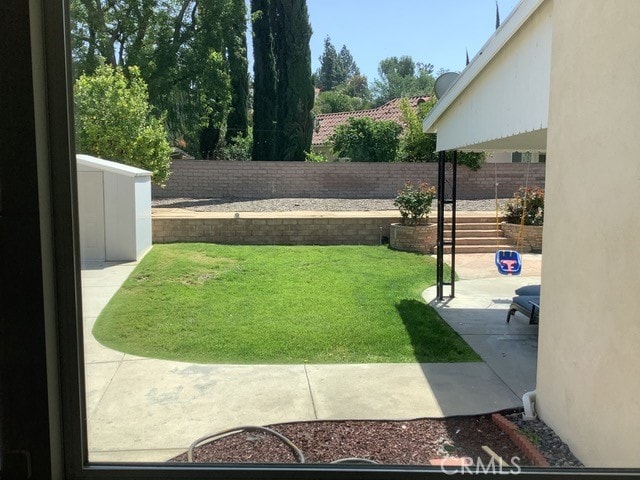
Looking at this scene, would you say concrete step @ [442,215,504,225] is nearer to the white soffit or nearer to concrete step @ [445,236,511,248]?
concrete step @ [445,236,511,248]

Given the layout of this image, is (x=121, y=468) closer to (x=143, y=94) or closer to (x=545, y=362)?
(x=545, y=362)

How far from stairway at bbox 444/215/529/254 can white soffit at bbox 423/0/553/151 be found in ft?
17.5

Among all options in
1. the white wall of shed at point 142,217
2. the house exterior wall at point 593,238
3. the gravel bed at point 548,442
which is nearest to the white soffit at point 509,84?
the house exterior wall at point 593,238

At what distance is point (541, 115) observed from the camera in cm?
375

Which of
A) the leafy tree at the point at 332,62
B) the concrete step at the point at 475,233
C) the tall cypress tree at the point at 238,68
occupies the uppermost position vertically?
the tall cypress tree at the point at 238,68

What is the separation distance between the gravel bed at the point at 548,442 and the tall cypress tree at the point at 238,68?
39.7ft

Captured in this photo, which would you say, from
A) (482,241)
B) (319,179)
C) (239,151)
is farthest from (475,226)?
(239,151)

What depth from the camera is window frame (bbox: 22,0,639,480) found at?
107cm

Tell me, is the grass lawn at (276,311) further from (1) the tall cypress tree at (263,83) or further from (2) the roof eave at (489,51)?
(1) the tall cypress tree at (263,83)

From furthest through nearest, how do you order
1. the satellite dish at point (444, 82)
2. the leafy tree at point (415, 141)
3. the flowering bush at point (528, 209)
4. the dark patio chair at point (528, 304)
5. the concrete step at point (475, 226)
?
the leafy tree at point (415, 141) → the flowering bush at point (528, 209) → the concrete step at point (475, 226) → the satellite dish at point (444, 82) → the dark patio chair at point (528, 304)

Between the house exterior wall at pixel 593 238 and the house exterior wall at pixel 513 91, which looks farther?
the house exterior wall at pixel 513 91

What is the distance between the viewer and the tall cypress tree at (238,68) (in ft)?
45.2

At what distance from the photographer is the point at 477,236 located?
12.1 metres

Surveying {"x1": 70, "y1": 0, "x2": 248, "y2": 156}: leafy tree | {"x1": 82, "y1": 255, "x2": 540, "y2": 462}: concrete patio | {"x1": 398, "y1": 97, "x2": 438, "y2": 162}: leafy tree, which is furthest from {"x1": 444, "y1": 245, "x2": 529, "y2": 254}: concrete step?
{"x1": 70, "y1": 0, "x2": 248, "y2": 156}: leafy tree
